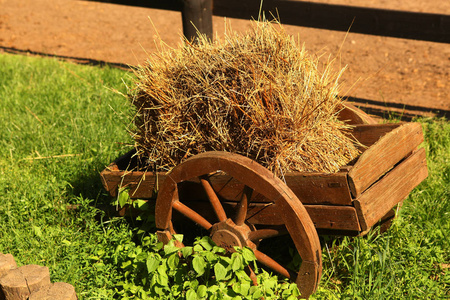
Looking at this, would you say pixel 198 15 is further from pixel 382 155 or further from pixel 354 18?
pixel 382 155

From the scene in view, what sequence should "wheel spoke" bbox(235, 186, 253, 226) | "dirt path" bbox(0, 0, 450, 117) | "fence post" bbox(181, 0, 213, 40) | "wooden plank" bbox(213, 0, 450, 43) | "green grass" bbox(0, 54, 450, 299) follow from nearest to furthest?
"wheel spoke" bbox(235, 186, 253, 226) < "green grass" bbox(0, 54, 450, 299) < "wooden plank" bbox(213, 0, 450, 43) < "fence post" bbox(181, 0, 213, 40) < "dirt path" bbox(0, 0, 450, 117)

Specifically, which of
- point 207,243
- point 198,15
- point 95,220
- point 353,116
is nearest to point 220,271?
point 207,243

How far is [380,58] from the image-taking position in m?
7.23

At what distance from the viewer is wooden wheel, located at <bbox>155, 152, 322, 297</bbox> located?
245 cm

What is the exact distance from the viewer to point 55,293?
2.29 metres

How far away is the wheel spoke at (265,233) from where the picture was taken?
8.55ft

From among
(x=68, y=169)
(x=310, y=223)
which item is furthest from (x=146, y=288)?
(x=68, y=169)

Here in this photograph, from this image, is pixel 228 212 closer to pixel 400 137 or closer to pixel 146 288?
pixel 146 288

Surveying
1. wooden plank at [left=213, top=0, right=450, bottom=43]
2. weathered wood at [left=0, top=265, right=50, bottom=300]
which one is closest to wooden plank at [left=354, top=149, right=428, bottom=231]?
weathered wood at [left=0, top=265, right=50, bottom=300]

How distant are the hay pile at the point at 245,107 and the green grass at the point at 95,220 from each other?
0.58 m

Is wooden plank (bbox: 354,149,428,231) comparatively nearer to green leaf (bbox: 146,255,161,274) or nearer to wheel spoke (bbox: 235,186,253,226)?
wheel spoke (bbox: 235,186,253,226)

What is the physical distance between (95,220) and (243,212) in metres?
1.35

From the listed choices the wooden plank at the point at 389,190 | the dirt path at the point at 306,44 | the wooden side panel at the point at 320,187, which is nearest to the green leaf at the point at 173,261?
the wooden side panel at the point at 320,187

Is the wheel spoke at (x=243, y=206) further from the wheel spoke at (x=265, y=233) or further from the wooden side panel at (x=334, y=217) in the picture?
the wooden side panel at (x=334, y=217)
